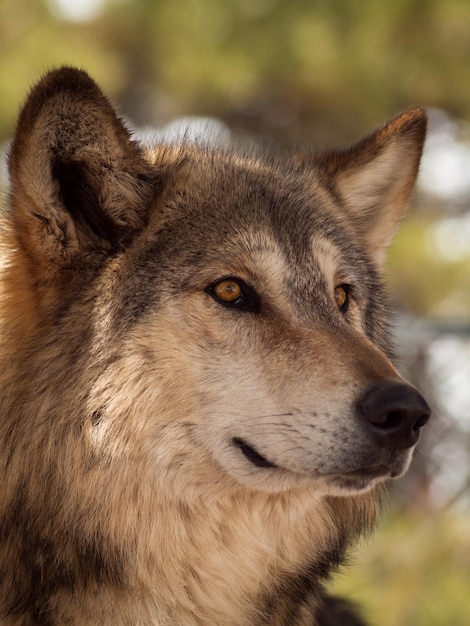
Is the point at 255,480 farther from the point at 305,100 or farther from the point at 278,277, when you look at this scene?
Answer: the point at 305,100

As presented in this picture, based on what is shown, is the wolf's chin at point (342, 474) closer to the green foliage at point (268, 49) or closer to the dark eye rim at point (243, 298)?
the dark eye rim at point (243, 298)

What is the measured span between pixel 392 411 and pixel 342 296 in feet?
2.27

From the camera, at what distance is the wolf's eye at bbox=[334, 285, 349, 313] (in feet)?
10.3

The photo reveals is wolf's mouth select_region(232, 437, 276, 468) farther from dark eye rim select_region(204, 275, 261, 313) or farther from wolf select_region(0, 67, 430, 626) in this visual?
dark eye rim select_region(204, 275, 261, 313)

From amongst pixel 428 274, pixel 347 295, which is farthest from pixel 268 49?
pixel 347 295

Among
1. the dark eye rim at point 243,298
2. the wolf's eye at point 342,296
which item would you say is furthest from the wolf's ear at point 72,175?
the wolf's eye at point 342,296

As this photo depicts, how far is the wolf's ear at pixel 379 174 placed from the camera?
367 cm

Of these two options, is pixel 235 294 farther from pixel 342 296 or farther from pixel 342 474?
pixel 342 474

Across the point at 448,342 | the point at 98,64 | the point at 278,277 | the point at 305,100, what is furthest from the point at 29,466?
the point at 305,100

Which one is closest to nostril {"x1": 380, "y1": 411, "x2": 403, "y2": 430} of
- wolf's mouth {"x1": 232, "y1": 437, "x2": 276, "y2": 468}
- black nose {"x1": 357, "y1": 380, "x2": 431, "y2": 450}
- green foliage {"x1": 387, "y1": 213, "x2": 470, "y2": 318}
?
black nose {"x1": 357, "y1": 380, "x2": 431, "y2": 450}

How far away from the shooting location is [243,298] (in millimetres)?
2902

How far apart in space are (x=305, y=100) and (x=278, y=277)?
8.41 metres

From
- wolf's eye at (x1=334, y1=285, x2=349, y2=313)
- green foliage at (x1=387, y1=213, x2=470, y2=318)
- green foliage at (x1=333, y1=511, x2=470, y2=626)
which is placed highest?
green foliage at (x1=387, y1=213, x2=470, y2=318)

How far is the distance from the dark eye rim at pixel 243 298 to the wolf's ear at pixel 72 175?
338mm
